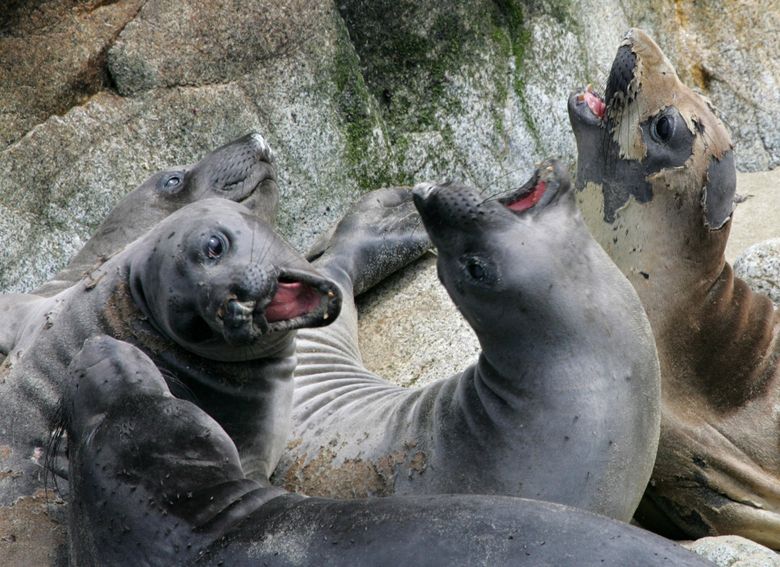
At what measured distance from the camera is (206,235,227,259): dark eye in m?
4.14

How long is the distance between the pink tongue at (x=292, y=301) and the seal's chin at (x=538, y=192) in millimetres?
672

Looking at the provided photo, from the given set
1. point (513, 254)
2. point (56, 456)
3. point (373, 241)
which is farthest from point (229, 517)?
point (373, 241)

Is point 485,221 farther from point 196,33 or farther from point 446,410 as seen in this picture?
point 196,33

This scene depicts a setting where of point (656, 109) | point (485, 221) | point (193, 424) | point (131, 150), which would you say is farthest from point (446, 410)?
point (131, 150)

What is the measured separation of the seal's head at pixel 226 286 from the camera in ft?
13.2

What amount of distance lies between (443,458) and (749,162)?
5077 mm

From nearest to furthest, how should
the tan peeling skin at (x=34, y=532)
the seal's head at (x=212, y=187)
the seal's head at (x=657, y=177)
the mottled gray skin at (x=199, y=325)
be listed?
the tan peeling skin at (x=34, y=532)
the mottled gray skin at (x=199, y=325)
the seal's head at (x=657, y=177)
the seal's head at (x=212, y=187)

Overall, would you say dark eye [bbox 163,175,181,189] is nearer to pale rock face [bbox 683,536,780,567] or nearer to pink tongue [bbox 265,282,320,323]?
pink tongue [bbox 265,282,320,323]

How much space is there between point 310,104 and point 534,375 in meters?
3.14

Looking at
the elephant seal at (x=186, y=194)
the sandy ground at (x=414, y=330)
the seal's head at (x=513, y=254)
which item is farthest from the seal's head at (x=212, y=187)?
the seal's head at (x=513, y=254)

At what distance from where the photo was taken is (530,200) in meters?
4.10

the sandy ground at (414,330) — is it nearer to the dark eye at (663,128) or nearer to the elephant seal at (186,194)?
the elephant seal at (186,194)

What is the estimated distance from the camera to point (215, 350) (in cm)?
424

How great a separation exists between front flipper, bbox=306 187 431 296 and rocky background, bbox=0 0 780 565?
17cm
